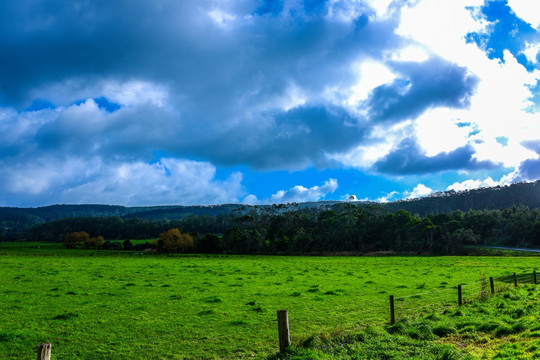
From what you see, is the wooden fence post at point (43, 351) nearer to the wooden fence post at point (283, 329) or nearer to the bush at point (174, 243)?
the wooden fence post at point (283, 329)

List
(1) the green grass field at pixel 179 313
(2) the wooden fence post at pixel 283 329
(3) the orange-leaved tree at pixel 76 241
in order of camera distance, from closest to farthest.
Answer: (2) the wooden fence post at pixel 283 329
(1) the green grass field at pixel 179 313
(3) the orange-leaved tree at pixel 76 241

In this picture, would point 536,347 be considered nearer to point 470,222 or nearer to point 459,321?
point 459,321

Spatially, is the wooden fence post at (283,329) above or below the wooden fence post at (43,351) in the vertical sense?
below

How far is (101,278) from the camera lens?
33906 millimetres

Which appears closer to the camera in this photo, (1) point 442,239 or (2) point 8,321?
(2) point 8,321

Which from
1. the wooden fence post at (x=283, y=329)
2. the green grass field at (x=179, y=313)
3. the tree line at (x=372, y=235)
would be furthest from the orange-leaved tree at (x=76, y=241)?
the wooden fence post at (x=283, y=329)

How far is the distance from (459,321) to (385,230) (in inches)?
3792

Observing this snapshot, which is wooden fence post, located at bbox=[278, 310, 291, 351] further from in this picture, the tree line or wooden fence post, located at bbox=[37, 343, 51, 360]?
the tree line

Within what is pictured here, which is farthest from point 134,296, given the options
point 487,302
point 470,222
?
point 470,222

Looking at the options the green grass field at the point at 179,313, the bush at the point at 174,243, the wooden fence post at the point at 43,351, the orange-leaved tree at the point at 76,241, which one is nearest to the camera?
the wooden fence post at the point at 43,351

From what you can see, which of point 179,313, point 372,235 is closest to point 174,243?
point 372,235

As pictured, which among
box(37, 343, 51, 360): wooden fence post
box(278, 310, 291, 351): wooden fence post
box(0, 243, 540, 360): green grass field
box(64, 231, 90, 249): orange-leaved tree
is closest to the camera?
box(37, 343, 51, 360): wooden fence post

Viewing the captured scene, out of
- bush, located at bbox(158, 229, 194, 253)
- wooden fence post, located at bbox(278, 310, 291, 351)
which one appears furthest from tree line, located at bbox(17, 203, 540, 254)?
wooden fence post, located at bbox(278, 310, 291, 351)

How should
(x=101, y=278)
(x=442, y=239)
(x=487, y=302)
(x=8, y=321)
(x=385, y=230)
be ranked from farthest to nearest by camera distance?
(x=385, y=230) < (x=442, y=239) < (x=101, y=278) < (x=487, y=302) < (x=8, y=321)
